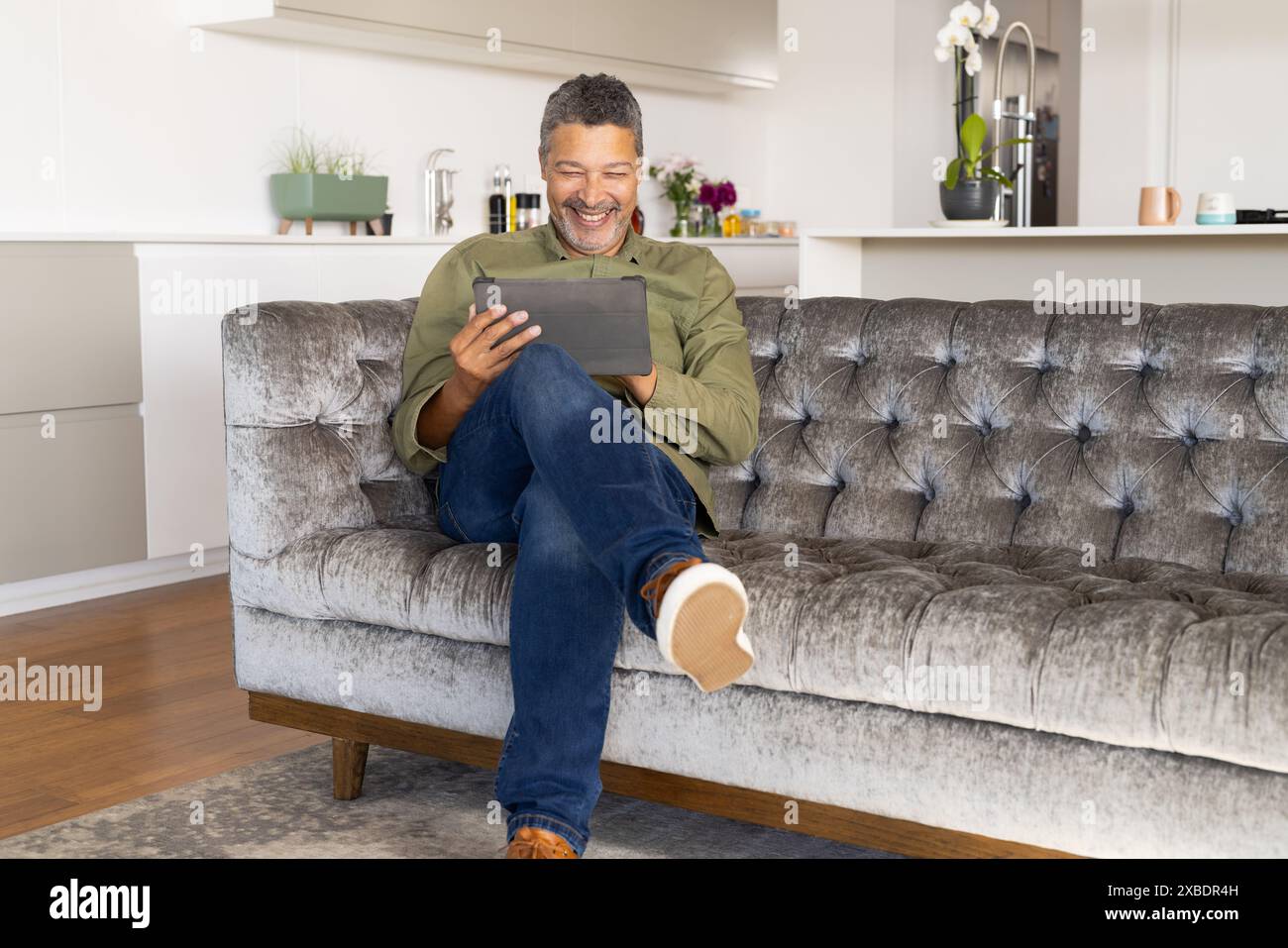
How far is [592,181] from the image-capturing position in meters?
2.45

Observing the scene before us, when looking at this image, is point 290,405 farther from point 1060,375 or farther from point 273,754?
point 1060,375

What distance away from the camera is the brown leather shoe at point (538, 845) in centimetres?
187

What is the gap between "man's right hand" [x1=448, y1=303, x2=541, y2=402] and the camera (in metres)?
2.17

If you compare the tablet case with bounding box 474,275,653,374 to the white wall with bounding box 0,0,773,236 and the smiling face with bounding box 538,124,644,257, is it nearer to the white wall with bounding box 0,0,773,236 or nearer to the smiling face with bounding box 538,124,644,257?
the smiling face with bounding box 538,124,644,257

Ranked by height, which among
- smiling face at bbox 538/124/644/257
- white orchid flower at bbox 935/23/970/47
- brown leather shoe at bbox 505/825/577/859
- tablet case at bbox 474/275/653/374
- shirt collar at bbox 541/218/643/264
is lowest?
brown leather shoe at bbox 505/825/577/859

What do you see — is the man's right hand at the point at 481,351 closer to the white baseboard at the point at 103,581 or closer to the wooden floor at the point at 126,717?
the wooden floor at the point at 126,717

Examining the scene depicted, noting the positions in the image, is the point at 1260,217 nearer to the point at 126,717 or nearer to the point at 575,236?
the point at 575,236

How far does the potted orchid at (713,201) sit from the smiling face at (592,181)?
4095mm

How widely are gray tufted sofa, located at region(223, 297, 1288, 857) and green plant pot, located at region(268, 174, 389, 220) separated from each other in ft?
6.89

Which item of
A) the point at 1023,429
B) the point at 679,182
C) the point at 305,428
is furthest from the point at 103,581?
the point at 679,182

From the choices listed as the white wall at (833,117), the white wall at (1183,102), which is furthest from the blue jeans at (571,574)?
the white wall at (833,117)

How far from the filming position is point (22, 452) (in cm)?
388

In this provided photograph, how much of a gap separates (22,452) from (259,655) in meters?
1.69

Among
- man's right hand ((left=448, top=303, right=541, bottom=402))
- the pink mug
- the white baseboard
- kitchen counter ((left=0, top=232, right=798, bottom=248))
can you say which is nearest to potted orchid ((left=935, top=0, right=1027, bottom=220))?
the pink mug
